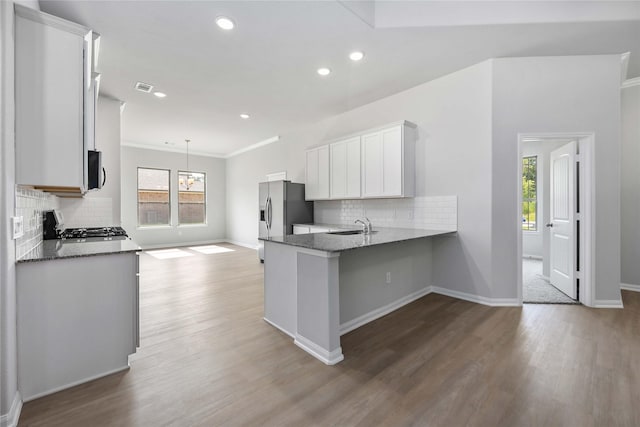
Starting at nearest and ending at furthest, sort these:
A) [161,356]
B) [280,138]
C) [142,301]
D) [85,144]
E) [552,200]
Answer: [85,144] → [161,356] → [142,301] → [552,200] → [280,138]

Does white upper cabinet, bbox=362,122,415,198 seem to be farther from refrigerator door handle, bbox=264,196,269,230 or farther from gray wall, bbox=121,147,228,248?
gray wall, bbox=121,147,228,248

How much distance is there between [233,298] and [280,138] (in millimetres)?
4362

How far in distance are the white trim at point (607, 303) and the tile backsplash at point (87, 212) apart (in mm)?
6486

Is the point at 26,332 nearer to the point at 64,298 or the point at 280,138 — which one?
the point at 64,298

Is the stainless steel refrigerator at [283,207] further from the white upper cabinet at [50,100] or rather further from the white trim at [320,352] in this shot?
the white upper cabinet at [50,100]

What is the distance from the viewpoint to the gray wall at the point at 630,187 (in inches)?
152

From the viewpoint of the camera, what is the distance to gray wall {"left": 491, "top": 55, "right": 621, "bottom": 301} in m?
3.23

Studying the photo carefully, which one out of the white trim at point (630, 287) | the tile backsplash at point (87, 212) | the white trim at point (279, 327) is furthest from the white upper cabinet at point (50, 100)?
the white trim at point (630, 287)

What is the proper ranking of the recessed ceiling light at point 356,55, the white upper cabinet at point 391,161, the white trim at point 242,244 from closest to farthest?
the recessed ceiling light at point 356,55
the white upper cabinet at point 391,161
the white trim at point 242,244

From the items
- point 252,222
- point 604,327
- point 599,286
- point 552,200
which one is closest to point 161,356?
point 604,327

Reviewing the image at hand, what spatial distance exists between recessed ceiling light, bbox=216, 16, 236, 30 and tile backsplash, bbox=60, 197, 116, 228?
3.14 metres

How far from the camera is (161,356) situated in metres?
2.29

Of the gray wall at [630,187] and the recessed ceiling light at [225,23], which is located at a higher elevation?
the recessed ceiling light at [225,23]

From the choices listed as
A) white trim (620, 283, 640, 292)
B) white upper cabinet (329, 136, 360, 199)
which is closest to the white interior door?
white trim (620, 283, 640, 292)
